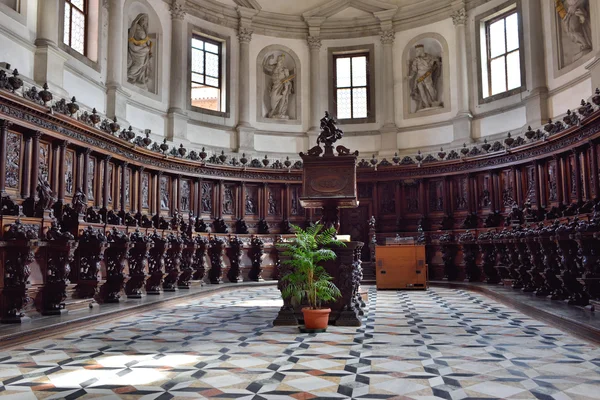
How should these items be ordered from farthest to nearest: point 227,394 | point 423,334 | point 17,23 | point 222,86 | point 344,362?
point 222,86 < point 17,23 < point 423,334 < point 344,362 < point 227,394

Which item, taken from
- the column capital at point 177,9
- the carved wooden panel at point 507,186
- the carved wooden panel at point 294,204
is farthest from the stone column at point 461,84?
the column capital at point 177,9

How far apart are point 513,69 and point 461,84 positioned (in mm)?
1666

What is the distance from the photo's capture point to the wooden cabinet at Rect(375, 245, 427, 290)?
472 inches

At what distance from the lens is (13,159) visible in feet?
28.8

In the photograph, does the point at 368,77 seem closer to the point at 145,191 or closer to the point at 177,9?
the point at 177,9

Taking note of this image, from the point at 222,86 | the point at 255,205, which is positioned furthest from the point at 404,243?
the point at 222,86

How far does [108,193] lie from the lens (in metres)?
11.5

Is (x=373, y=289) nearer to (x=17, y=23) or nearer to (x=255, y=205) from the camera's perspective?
(x=255, y=205)

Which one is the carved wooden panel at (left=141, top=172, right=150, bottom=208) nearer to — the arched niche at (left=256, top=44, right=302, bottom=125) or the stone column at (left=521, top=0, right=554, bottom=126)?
the arched niche at (left=256, top=44, right=302, bottom=125)

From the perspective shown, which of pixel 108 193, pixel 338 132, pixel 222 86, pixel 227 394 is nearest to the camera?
pixel 227 394

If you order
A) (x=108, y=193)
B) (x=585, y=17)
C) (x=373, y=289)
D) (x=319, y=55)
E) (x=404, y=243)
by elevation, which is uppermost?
(x=319, y=55)

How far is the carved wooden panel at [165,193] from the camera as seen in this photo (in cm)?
1414

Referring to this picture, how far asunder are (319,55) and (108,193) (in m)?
10.0

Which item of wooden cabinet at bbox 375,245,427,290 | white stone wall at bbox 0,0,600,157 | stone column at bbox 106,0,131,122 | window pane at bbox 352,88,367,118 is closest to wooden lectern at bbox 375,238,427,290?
wooden cabinet at bbox 375,245,427,290
